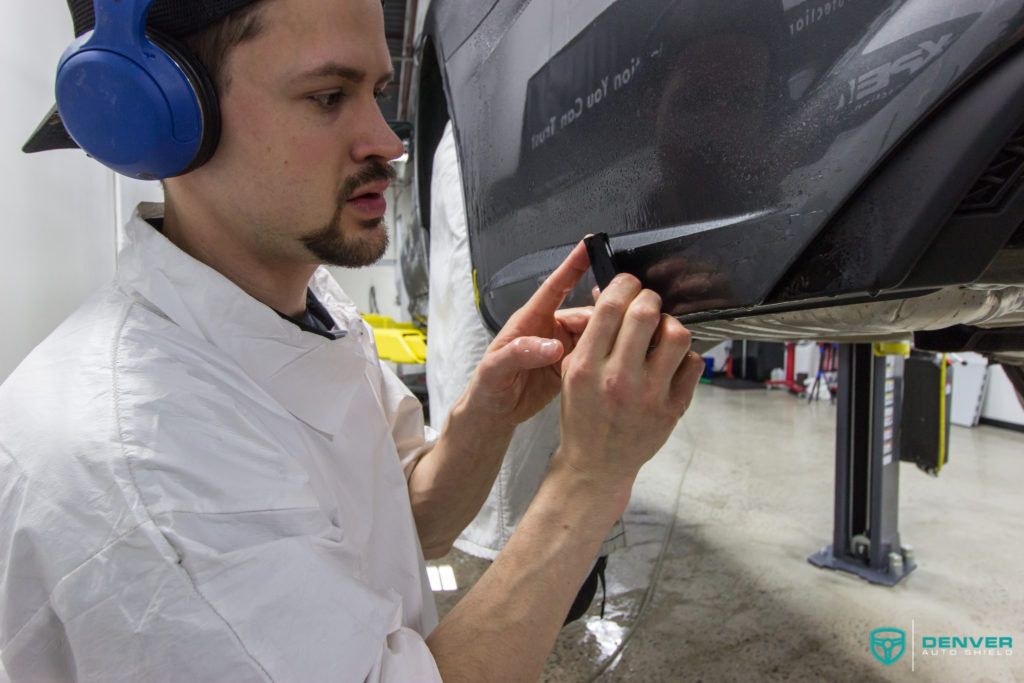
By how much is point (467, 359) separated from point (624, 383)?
2.62ft

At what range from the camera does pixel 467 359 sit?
1.37 m

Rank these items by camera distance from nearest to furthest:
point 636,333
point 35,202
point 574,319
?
point 636,333 → point 574,319 → point 35,202

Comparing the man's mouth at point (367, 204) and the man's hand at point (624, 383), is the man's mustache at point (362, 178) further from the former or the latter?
the man's hand at point (624, 383)

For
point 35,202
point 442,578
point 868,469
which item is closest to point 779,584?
point 868,469

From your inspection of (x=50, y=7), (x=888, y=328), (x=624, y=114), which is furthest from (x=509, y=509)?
(x=50, y=7)

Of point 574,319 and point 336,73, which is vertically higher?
point 336,73

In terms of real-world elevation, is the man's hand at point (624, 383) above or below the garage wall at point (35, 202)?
below

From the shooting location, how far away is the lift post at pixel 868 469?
1925 millimetres

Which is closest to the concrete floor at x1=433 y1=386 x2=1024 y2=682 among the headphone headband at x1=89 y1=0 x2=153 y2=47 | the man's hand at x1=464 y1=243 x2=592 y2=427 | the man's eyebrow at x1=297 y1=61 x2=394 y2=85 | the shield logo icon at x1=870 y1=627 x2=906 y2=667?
the shield logo icon at x1=870 y1=627 x2=906 y2=667

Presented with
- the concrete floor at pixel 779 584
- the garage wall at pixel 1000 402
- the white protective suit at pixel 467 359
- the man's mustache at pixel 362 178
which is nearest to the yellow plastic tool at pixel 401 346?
the concrete floor at pixel 779 584

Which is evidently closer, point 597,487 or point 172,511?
point 172,511

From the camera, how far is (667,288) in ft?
2.27

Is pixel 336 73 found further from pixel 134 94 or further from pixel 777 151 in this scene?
pixel 777 151

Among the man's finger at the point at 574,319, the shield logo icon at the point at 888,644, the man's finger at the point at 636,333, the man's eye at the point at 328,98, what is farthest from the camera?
the shield logo icon at the point at 888,644
